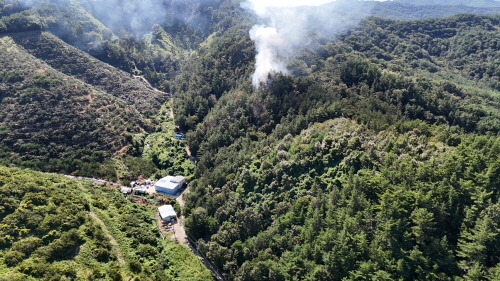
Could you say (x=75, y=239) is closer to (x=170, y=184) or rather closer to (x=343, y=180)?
(x=170, y=184)

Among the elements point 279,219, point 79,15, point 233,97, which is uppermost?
point 79,15

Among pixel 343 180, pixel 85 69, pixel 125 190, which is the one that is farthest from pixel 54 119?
pixel 343 180

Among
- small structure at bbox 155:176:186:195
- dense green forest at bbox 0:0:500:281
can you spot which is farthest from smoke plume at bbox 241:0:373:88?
small structure at bbox 155:176:186:195

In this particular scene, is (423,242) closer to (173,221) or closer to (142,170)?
(173,221)

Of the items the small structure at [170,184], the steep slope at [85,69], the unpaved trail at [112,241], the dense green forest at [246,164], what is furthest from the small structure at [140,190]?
the steep slope at [85,69]

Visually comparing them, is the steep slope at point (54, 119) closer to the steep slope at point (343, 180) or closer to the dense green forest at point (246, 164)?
the dense green forest at point (246, 164)

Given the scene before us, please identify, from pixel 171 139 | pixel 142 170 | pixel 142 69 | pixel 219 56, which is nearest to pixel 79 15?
pixel 142 69
